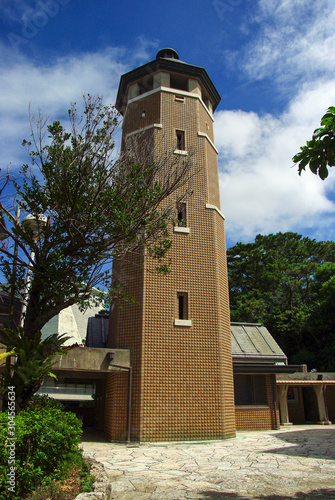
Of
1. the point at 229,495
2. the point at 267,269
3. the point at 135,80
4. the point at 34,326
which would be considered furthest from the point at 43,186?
the point at 267,269

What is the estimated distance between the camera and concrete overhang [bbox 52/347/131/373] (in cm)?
1198

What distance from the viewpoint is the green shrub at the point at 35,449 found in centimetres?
453

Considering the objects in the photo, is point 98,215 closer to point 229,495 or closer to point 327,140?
point 327,140

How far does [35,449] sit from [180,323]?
8159 millimetres

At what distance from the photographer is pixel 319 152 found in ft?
15.2

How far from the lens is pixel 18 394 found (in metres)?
5.98

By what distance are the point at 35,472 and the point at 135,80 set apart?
16.7 meters

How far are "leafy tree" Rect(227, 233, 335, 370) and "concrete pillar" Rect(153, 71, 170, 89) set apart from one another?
23.2 meters

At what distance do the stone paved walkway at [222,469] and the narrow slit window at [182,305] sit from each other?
13.3ft

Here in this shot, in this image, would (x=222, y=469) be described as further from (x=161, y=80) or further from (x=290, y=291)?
(x=290, y=291)

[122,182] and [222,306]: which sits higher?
[122,182]

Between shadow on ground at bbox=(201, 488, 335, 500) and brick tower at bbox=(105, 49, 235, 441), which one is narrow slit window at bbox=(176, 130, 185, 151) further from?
shadow on ground at bbox=(201, 488, 335, 500)

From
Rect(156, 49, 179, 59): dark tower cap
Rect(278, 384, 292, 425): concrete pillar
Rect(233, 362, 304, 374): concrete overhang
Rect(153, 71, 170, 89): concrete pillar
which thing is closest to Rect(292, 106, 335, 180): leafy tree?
Rect(233, 362, 304, 374): concrete overhang

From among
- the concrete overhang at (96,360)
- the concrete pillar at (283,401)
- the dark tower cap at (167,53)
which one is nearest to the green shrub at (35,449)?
the concrete overhang at (96,360)
